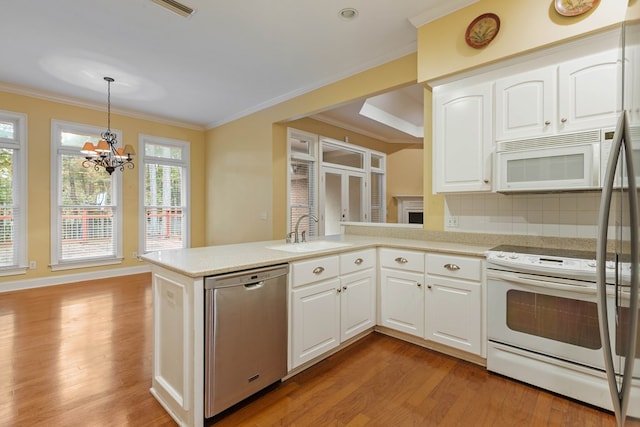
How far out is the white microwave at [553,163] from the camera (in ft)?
6.41

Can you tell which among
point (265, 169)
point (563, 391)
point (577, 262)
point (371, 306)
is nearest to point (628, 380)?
point (577, 262)

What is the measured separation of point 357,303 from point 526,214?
1.58 metres

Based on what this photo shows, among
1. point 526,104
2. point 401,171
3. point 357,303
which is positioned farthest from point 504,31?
point 401,171

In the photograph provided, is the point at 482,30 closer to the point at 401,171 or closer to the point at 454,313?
the point at 454,313

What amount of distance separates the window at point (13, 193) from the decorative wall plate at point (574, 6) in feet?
20.7

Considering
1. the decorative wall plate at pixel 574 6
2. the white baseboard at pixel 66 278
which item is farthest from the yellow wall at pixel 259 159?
the white baseboard at pixel 66 278

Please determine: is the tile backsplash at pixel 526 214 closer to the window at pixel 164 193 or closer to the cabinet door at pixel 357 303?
the cabinet door at pixel 357 303

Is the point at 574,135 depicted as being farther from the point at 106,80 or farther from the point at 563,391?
the point at 106,80

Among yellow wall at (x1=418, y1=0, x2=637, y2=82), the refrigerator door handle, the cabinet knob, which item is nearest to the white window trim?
yellow wall at (x1=418, y1=0, x2=637, y2=82)

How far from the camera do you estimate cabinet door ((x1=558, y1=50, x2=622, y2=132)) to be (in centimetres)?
193

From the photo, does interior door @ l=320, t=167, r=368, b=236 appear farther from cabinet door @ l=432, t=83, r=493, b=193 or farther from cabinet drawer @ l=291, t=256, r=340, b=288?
cabinet drawer @ l=291, t=256, r=340, b=288

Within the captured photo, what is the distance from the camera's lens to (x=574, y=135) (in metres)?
2.03

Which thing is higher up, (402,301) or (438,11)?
(438,11)

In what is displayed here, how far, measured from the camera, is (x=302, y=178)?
5.26m
